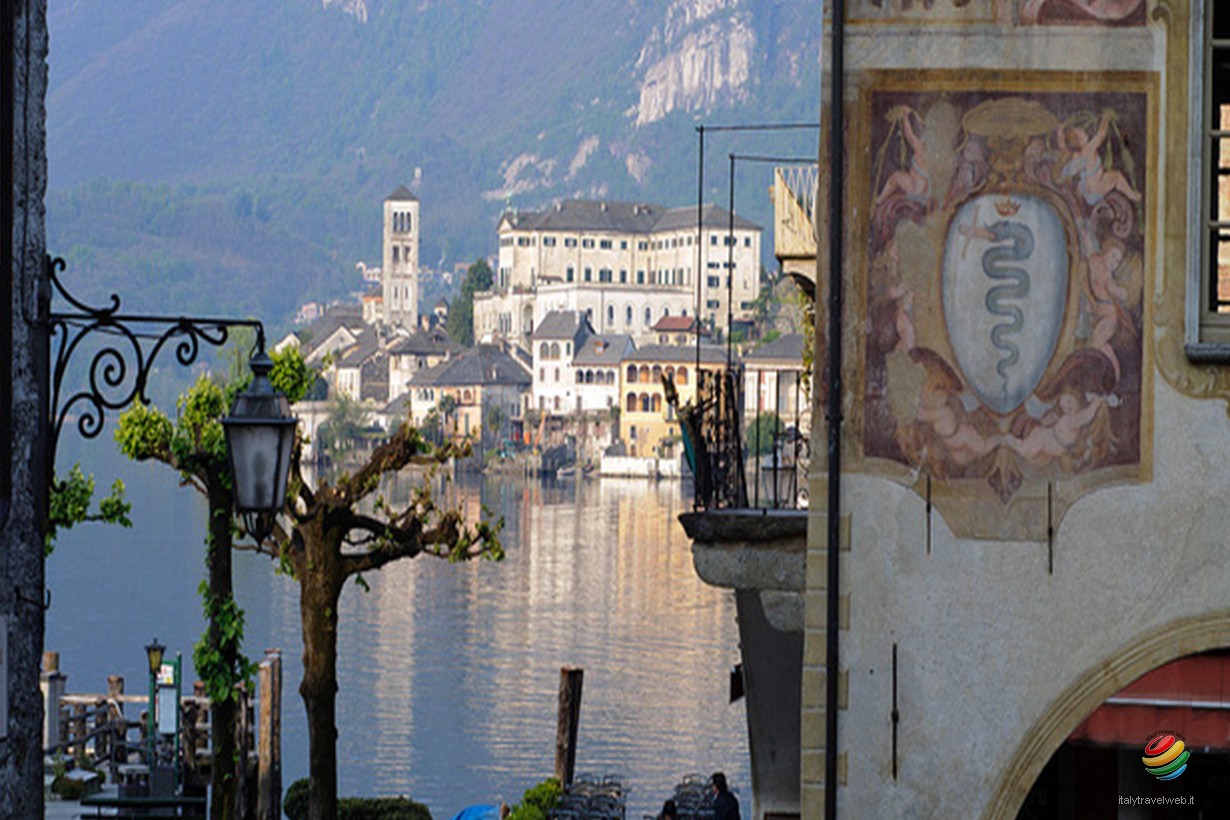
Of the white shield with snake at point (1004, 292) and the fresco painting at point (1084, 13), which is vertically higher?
the fresco painting at point (1084, 13)

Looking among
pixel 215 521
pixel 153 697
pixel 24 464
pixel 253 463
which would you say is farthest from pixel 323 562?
pixel 24 464

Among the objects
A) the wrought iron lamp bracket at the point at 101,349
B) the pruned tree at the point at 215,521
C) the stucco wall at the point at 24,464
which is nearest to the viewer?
the stucco wall at the point at 24,464

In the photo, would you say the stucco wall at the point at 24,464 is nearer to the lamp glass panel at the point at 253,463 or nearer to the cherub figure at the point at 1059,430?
the lamp glass panel at the point at 253,463

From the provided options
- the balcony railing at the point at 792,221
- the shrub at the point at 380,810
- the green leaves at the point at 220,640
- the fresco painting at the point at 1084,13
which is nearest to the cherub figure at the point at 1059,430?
the fresco painting at the point at 1084,13

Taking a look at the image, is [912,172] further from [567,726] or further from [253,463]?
[567,726]

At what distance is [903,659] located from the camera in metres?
9.08

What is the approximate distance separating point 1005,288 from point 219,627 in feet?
41.4

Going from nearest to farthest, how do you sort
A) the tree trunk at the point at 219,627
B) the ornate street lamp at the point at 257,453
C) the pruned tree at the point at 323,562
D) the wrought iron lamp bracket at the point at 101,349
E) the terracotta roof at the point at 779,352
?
the wrought iron lamp bracket at the point at 101,349
the ornate street lamp at the point at 257,453
the tree trunk at the point at 219,627
the pruned tree at the point at 323,562
the terracotta roof at the point at 779,352

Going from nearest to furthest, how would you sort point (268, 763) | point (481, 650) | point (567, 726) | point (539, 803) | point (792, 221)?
point (792, 221)
point (539, 803)
point (268, 763)
point (567, 726)
point (481, 650)

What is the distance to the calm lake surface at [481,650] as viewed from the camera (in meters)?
55.5

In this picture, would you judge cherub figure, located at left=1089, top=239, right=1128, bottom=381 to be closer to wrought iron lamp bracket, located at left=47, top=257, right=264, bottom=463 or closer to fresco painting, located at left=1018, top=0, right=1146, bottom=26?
fresco painting, located at left=1018, top=0, right=1146, bottom=26

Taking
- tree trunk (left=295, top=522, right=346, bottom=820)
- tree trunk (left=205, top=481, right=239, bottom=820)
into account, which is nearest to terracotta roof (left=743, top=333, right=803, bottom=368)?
tree trunk (left=295, top=522, right=346, bottom=820)

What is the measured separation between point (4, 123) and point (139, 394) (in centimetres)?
112

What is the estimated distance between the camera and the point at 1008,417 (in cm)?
907
